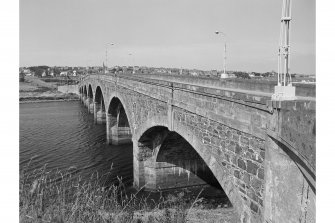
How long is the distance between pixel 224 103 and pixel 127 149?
22100 millimetres

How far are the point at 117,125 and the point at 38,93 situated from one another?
52.4 m

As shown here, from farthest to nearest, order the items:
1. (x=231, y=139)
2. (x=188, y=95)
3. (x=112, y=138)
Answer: (x=112, y=138)
(x=188, y=95)
(x=231, y=139)

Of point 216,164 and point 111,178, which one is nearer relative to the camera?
point 216,164

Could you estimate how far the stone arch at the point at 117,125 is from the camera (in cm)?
3183

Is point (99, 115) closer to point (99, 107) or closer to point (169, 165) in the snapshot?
point (99, 107)

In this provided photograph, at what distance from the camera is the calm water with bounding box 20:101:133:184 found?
80.9 ft

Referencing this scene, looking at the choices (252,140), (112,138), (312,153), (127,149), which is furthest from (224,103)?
(112,138)

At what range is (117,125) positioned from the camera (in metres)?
32.4

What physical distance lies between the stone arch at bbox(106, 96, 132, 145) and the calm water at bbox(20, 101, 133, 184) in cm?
97

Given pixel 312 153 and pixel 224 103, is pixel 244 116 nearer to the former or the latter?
pixel 224 103

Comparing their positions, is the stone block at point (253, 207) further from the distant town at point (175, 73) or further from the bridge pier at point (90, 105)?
the bridge pier at point (90, 105)

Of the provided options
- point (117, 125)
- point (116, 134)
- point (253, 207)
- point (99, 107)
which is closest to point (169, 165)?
point (253, 207)

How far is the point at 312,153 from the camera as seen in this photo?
4.58 meters

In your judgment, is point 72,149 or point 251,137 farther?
point 72,149
